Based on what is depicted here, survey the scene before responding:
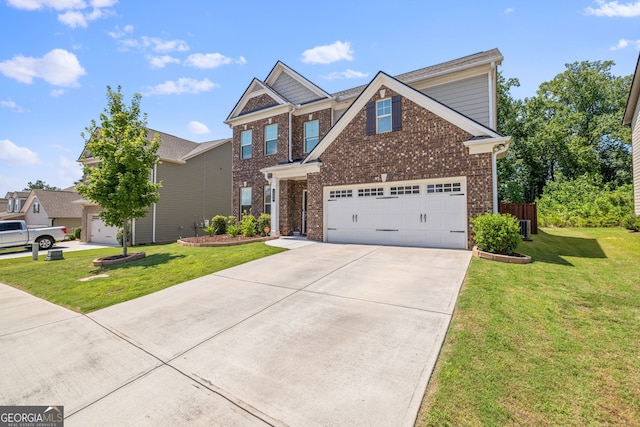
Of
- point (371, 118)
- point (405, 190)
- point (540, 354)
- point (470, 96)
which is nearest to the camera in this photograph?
point (540, 354)

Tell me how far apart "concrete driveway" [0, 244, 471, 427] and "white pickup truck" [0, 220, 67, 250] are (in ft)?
54.6

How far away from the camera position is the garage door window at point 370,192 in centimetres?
1121

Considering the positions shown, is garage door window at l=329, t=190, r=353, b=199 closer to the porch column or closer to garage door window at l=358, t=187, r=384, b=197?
garage door window at l=358, t=187, r=384, b=197

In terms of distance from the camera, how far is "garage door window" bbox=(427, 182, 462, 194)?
380 inches

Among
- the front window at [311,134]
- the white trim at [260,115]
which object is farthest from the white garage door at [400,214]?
the white trim at [260,115]

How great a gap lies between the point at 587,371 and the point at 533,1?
32.6 ft

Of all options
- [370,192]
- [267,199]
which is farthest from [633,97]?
[267,199]

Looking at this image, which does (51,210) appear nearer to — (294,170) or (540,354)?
(294,170)

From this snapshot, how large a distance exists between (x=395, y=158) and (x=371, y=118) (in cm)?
200

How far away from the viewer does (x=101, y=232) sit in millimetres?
21141

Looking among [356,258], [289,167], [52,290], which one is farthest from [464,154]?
[52,290]

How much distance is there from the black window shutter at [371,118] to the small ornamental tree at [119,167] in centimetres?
866

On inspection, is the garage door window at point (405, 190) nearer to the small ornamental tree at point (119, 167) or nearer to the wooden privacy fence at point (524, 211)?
the wooden privacy fence at point (524, 211)

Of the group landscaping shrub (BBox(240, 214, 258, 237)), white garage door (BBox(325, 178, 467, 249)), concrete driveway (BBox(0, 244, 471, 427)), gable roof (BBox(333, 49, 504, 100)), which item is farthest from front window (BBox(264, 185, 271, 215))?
concrete driveway (BBox(0, 244, 471, 427))
